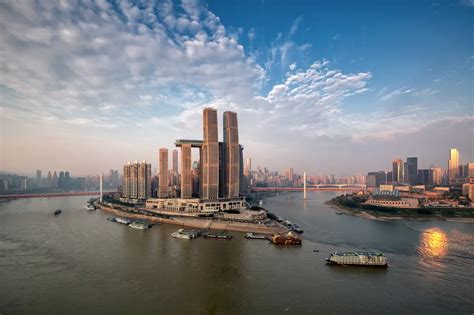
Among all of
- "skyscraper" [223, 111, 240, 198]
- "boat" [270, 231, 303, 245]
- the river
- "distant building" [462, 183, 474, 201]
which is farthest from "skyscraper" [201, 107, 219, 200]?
"distant building" [462, 183, 474, 201]

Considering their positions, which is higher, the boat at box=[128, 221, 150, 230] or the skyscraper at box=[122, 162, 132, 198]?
the skyscraper at box=[122, 162, 132, 198]

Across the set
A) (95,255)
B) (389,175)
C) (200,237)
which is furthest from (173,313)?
(389,175)

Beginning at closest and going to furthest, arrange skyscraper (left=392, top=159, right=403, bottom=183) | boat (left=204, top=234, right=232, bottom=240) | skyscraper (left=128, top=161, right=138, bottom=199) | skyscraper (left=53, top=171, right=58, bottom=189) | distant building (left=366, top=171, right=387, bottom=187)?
boat (left=204, top=234, right=232, bottom=240), skyscraper (left=128, top=161, right=138, bottom=199), skyscraper (left=392, top=159, right=403, bottom=183), distant building (left=366, top=171, right=387, bottom=187), skyscraper (left=53, top=171, right=58, bottom=189)

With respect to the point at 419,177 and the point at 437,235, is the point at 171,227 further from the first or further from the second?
→ the point at 419,177

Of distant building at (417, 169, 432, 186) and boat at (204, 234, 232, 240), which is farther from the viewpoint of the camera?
distant building at (417, 169, 432, 186)

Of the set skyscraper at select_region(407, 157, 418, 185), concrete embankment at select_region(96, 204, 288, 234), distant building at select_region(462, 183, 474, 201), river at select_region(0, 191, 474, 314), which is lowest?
concrete embankment at select_region(96, 204, 288, 234)

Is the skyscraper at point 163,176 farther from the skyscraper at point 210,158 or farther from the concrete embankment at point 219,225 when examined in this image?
the skyscraper at point 210,158

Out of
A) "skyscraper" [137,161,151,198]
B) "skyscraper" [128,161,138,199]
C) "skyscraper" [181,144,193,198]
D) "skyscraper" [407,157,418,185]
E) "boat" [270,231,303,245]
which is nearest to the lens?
"boat" [270,231,303,245]

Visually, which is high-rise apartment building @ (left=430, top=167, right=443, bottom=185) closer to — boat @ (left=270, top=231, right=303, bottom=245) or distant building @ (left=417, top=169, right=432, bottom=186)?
distant building @ (left=417, top=169, right=432, bottom=186)
